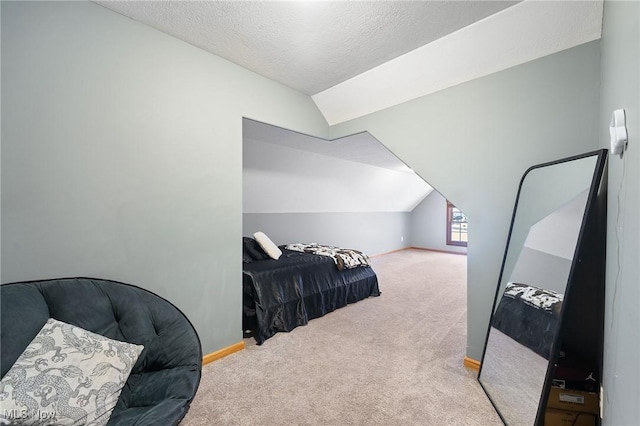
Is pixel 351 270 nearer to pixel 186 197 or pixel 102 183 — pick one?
pixel 186 197

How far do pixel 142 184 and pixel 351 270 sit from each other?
2.68 m

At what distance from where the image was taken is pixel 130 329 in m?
1.41

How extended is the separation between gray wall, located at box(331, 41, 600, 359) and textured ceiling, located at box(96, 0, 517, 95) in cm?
52

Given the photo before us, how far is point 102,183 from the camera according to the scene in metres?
1.65

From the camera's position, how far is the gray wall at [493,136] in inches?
65.4

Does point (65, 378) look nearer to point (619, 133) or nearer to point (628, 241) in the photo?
point (628, 241)

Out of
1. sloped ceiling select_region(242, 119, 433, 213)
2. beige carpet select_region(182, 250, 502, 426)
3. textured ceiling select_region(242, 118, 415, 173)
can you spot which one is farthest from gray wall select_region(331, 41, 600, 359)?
sloped ceiling select_region(242, 119, 433, 213)

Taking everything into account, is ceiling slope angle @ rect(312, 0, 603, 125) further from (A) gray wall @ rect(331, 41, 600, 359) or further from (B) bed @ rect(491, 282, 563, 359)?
(B) bed @ rect(491, 282, 563, 359)

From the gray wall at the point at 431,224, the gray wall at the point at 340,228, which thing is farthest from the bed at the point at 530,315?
the gray wall at the point at 431,224

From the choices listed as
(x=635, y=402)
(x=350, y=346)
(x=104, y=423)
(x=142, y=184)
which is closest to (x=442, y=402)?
(x=350, y=346)

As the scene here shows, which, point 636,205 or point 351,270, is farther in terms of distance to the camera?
point 351,270

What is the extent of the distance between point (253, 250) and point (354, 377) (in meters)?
1.96

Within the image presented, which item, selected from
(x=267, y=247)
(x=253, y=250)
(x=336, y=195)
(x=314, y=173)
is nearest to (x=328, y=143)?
(x=314, y=173)

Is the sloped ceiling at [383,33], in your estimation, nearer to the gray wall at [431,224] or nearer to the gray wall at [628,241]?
the gray wall at [628,241]
